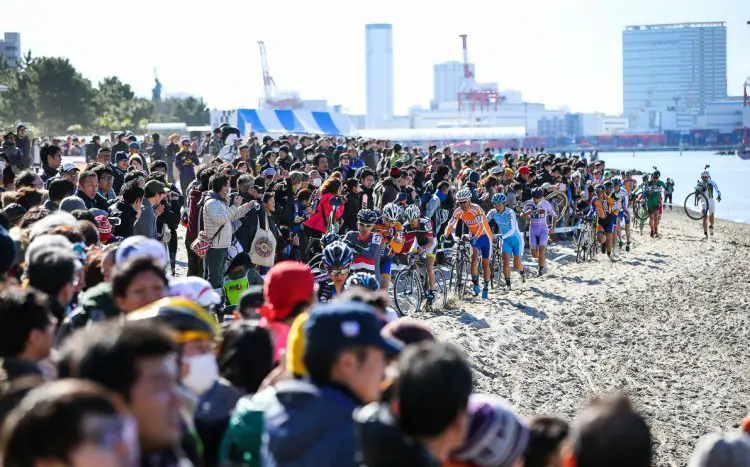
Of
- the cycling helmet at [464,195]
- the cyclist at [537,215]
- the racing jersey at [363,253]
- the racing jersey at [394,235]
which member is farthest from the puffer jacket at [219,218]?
the cyclist at [537,215]

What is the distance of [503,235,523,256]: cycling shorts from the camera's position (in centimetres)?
1789

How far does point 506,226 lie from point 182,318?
1351cm

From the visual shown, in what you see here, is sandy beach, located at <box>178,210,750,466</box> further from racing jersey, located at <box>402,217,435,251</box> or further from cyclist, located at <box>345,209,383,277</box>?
cyclist, located at <box>345,209,383,277</box>

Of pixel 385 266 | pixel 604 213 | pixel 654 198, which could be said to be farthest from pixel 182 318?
pixel 654 198

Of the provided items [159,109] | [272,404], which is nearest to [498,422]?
[272,404]

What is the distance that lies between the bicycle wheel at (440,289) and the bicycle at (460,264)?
3.10 ft

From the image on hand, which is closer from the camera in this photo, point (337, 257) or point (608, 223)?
point (337, 257)

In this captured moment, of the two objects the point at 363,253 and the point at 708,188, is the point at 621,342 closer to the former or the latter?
the point at 363,253

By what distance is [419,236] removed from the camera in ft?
47.9

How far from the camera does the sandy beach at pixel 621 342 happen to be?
1223cm

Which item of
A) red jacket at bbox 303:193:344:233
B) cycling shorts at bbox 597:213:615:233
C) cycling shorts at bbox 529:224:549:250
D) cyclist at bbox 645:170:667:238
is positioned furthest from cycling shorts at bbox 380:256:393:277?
cyclist at bbox 645:170:667:238

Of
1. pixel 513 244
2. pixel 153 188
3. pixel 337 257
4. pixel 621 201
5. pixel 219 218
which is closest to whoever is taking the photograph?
pixel 337 257

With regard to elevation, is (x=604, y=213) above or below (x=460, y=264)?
above

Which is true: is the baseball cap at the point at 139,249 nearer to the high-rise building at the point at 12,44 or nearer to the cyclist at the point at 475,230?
the cyclist at the point at 475,230
